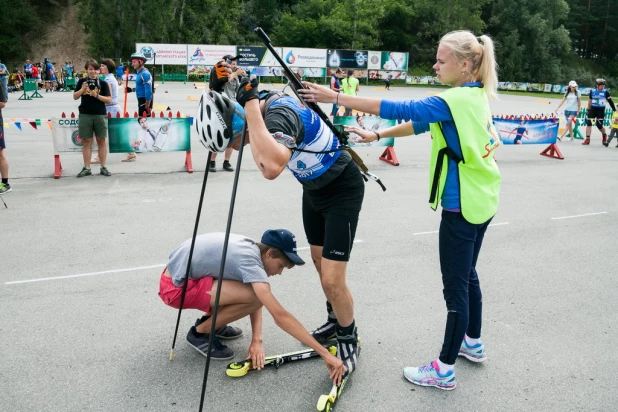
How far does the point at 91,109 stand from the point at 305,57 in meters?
37.4

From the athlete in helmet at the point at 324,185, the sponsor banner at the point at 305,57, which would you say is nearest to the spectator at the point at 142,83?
the athlete in helmet at the point at 324,185

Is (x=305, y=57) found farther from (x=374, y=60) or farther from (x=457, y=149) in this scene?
(x=457, y=149)

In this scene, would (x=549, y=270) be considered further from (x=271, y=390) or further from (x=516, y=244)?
(x=271, y=390)

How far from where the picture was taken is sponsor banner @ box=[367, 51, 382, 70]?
157 feet

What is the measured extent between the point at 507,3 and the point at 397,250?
63347mm

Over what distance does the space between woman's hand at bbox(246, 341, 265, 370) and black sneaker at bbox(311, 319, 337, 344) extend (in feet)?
1.80

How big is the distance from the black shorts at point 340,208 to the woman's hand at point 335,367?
0.62 meters

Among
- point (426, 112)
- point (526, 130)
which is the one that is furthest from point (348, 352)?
point (526, 130)

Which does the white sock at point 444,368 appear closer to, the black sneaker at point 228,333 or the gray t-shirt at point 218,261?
the gray t-shirt at point 218,261

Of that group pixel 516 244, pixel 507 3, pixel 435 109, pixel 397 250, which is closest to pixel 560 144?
pixel 516 244

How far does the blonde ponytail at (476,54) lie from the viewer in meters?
3.07

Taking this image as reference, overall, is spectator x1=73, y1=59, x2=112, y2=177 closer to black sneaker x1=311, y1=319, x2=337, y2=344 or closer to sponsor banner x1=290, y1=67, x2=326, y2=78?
black sneaker x1=311, y1=319, x2=337, y2=344

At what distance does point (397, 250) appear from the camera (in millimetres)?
6215

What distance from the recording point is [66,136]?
934 centimetres
